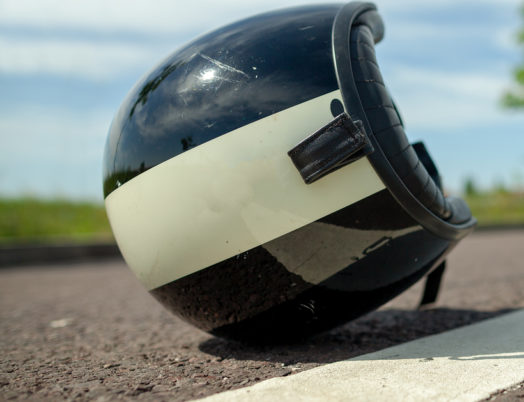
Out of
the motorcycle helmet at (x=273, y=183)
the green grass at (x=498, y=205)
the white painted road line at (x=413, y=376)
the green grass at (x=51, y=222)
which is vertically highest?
the green grass at (x=51, y=222)

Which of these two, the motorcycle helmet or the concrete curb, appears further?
the concrete curb

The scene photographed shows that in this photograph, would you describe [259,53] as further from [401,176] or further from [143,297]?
[143,297]

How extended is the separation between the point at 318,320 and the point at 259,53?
1.24 m

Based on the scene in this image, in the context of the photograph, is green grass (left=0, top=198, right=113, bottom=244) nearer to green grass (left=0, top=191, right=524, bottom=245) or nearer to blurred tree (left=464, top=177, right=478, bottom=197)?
green grass (left=0, top=191, right=524, bottom=245)

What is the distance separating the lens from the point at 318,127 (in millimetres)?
2264

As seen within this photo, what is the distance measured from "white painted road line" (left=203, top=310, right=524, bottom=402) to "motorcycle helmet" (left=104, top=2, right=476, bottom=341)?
0.34 m

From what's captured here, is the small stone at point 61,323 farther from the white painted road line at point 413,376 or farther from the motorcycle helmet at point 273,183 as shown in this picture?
the white painted road line at point 413,376

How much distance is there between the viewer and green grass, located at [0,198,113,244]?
1253 centimetres

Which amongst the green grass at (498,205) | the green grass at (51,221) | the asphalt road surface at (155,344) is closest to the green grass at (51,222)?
the green grass at (51,221)

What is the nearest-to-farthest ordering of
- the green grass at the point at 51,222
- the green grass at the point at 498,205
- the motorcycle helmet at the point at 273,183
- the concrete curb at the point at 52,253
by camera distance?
the motorcycle helmet at the point at 273,183 < the concrete curb at the point at 52,253 < the green grass at the point at 51,222 < the green grass at the point at 498,205

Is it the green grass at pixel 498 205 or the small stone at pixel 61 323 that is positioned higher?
the small stone at pixel 61 323

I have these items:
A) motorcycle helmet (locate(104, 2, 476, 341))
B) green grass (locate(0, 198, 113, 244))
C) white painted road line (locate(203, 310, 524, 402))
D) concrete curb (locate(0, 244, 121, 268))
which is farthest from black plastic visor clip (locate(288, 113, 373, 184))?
green grass (locate(0, 198, 113, 244))

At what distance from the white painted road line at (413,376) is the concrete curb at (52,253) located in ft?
30.7

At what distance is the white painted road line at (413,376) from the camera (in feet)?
6.22
